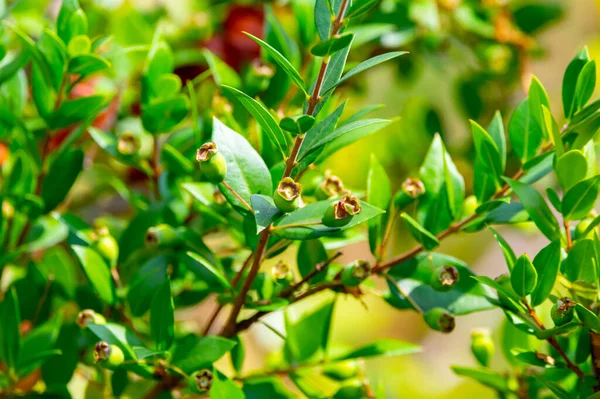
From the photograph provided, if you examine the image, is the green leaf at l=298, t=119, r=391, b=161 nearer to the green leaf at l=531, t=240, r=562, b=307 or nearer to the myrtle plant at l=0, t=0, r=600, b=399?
the myrtle plant at l=0, t=0, r=600, b=399

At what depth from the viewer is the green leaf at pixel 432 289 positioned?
367mm

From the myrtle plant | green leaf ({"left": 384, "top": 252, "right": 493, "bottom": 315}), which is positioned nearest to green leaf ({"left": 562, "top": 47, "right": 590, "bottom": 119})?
the myrtle plant

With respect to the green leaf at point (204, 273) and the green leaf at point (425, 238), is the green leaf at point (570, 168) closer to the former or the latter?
the green leaf at point (425, 238)

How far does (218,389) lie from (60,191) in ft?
0.64

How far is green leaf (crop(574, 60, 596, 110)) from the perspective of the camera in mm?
347

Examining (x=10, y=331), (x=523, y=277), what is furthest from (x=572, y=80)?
(x=10, y=331)

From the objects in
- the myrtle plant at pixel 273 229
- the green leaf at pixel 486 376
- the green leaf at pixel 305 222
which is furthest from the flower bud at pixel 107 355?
the green leaf at pixel 486 376

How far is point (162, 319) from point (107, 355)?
1.5 inches

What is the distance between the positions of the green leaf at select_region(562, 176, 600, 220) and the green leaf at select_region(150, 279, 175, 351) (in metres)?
0.21

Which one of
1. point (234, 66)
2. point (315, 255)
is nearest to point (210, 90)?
point (234, 66)

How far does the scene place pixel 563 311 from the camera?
1.01 ft

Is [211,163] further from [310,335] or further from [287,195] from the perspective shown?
[310,335]

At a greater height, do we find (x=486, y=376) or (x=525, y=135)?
(x=525, y=135)

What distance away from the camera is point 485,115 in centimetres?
86
